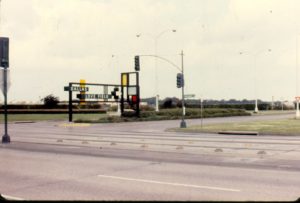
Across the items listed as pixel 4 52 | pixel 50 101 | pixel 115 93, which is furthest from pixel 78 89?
pixel 50 101

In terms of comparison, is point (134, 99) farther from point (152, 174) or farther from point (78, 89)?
point (152, 174)

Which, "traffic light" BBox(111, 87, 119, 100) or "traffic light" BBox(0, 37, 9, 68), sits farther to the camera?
"traffic light" BBox(111, 87, 119, 100)

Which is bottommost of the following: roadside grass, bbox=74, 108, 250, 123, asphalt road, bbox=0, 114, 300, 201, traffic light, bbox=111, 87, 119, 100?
asphalt road, bbox=0, 114, 300, 201

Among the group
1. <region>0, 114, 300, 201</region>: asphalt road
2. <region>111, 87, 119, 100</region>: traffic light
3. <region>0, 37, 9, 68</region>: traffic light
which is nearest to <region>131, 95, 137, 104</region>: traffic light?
<region>111, 87, 119, 100</region>: traffic light

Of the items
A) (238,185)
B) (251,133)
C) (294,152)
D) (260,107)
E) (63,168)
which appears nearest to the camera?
(238,185)

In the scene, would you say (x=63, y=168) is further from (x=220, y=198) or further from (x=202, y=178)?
(x=220, y=198)

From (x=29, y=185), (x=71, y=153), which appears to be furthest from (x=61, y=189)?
(x=71, y=153)

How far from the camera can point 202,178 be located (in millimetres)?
10930

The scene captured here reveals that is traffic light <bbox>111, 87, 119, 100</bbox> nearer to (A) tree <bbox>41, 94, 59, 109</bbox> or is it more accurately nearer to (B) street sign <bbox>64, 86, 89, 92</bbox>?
(B) street sign <bbox>64, 86, 89, 92</bbox>

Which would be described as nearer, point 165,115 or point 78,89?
point 78,89

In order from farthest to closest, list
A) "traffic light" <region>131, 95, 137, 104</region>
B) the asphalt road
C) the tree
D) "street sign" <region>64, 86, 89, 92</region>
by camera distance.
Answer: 1. the tree
2. "traffic light" <region>131, 95, 137, 104</region>
3. "street sign" <region>64, 86, 89, 92</region>
4. the asphalt road

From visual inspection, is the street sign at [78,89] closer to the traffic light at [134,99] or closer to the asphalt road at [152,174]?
the traffic light at [134,99]

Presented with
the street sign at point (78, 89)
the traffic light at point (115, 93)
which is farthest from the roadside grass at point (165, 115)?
the street sign at point (78, 89)

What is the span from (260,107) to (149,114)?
60736mm
